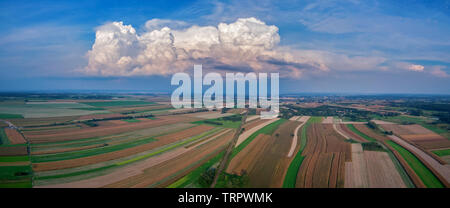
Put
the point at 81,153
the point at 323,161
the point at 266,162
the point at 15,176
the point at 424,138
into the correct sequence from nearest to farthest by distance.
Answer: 1. the point at 15,176
2. the point at 323,161
3. the point at 266,162
4. the point at 81,153
5. the point at 424,138

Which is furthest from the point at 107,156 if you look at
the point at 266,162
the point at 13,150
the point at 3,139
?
the point at 266,162

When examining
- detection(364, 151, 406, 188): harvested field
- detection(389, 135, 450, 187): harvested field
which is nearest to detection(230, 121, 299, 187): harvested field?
detection(364, 151, 406, 188): harvested field

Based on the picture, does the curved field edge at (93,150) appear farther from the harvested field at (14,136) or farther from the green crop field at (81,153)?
the harvested field at (14,136)

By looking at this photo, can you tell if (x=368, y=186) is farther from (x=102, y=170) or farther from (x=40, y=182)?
(x=40, y=182)

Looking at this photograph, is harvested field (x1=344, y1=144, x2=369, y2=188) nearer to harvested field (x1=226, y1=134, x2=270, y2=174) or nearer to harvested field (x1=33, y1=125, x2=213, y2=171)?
harvested field (x1=226, y1=134, x2=270, y2=174)

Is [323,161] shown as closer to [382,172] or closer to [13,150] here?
[382,172]

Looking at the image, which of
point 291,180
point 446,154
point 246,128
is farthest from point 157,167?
point 446,154

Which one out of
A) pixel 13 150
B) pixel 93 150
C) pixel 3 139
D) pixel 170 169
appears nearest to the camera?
pixel 170 169

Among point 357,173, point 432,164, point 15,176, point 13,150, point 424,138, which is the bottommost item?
point 357,173
